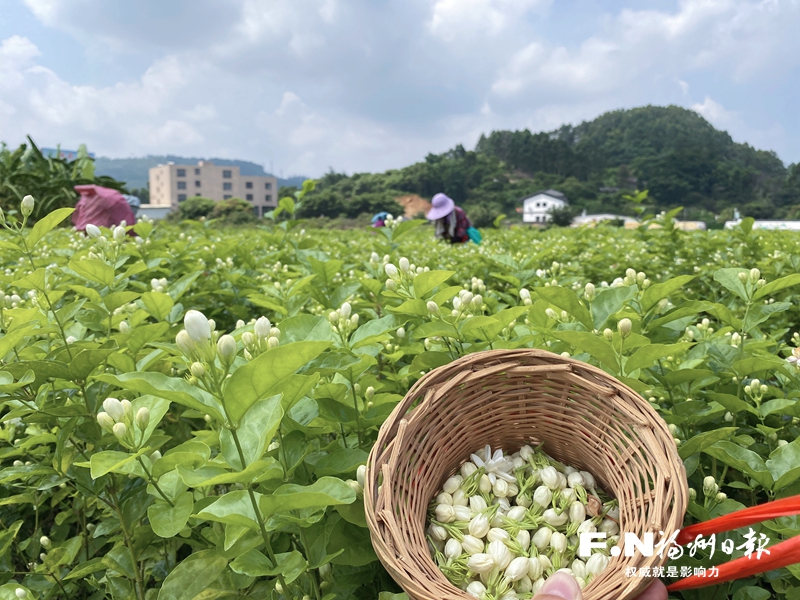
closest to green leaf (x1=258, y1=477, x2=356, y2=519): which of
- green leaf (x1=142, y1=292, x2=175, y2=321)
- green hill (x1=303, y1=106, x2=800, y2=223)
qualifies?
green leaf (x1=142, y1=292, x2=175, y2=321)

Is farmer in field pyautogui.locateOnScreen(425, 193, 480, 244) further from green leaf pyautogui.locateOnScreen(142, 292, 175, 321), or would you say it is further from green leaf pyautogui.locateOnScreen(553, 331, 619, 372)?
green leaf pyautogui.locateOnScreen(553, 331, 619, 372)

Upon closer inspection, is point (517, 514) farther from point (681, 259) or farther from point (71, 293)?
point (681, 259)

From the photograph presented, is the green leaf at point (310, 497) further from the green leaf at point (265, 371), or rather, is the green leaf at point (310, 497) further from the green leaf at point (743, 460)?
the green leaf at point (743, 460)

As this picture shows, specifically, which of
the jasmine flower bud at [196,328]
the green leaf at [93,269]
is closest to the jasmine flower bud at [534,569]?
the jasmine flower bud at [196,328]

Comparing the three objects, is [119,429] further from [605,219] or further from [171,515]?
[605,219]

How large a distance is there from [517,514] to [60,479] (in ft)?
3.96

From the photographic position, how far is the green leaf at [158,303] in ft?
5.42

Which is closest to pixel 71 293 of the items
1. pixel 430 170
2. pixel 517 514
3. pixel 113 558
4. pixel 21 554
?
pixel 21 554

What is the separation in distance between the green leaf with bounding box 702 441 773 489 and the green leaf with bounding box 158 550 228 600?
101 cm

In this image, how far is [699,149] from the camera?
7319 centimetres

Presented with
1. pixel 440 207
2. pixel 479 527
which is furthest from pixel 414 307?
pixel 440 207

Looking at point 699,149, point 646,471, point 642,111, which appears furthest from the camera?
point 642,111

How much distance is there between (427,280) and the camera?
4.64 feet

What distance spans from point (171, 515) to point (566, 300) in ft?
3.29
